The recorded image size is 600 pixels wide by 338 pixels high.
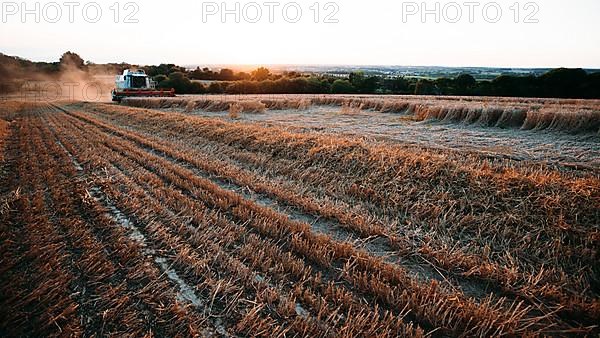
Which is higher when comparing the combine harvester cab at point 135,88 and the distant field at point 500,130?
the combine harvester cab at point 135,88

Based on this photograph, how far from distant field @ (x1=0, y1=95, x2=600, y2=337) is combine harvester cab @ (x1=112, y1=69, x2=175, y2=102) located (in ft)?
77.0

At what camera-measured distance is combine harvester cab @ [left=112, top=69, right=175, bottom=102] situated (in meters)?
28.9

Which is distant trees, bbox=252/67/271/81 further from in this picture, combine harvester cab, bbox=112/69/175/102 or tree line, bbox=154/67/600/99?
combine harvester cab, bbox=112/69/175/102

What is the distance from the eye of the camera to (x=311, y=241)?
364cm

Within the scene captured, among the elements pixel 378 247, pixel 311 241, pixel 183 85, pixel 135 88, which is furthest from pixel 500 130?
pixel 183 85

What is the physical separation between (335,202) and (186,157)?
399 cm

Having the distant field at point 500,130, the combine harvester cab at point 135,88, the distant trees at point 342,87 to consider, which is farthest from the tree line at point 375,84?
the distant field at point 500,130

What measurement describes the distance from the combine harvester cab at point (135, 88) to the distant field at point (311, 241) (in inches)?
924

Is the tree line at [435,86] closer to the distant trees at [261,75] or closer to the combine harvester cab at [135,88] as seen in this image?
the distant trees at [261,75]

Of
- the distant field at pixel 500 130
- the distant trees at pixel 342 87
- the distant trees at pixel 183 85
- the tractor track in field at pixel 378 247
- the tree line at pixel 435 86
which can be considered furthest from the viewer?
the distant trees at pixel 183 85

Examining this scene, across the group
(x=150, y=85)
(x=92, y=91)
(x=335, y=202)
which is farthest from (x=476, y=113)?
(x=92, y=91)

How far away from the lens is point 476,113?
10172 mm

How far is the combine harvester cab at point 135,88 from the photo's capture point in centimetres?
2892

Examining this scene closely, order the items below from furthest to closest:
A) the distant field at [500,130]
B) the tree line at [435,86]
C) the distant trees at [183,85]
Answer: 1. the distant trees at [183,85]
2. the tree line at [435,86]
3. the distant field at [500,130]
